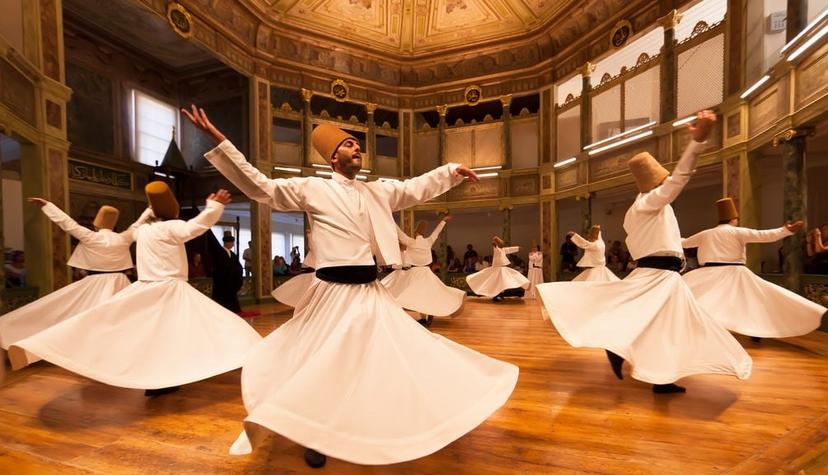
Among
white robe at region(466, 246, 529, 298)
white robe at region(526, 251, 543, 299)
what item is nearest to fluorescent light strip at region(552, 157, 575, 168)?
white robe at region(526, 251, 543, 299)

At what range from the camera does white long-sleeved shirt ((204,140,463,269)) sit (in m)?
2.15

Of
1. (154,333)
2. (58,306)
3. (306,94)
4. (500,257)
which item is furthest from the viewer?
(306,94)

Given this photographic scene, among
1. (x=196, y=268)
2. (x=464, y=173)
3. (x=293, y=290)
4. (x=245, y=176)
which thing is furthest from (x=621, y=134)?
(x=196, y=268)

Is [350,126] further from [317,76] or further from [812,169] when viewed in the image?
[812,169]

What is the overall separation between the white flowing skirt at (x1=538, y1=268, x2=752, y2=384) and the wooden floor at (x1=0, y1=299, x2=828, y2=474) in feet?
0.84

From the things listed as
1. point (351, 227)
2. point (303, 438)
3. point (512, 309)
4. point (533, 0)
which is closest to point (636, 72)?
point (533, 0)

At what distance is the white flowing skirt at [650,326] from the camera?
2748mm

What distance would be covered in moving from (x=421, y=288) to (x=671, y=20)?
8.08m

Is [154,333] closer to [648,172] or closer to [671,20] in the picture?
[648,172]

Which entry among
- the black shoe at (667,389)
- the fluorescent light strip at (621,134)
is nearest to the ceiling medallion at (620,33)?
the fluorescent light strip at (621,134)

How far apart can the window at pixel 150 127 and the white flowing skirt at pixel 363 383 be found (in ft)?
34.1

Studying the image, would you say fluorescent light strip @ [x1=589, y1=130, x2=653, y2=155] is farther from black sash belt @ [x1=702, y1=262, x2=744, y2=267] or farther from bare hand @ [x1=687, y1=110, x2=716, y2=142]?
bare hand @ [x1=687, y1=110, x2=716, y2=142]

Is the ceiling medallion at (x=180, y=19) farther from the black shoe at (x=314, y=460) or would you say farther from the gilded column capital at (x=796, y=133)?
the gilded column capital at (x=796, y=133)

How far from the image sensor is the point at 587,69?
10.8m
